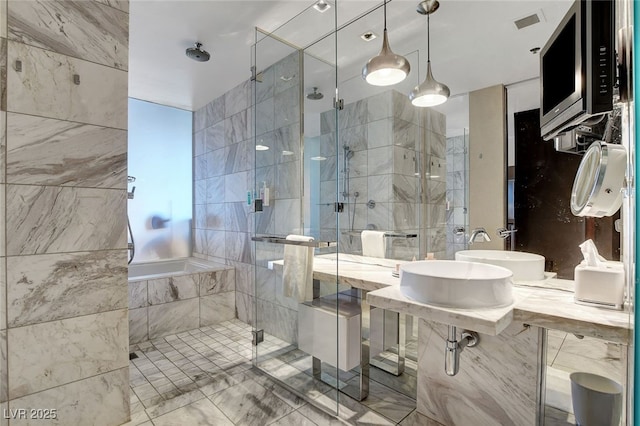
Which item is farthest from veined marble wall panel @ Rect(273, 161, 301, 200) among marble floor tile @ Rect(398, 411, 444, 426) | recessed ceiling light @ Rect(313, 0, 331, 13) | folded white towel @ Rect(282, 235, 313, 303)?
marble floor tile @ Rect(398, 411, 444, 426)

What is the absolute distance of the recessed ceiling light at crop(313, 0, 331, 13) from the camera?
6.45 ft

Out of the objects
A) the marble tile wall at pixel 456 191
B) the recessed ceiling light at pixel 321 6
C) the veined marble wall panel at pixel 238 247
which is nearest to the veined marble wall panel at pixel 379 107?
the marble tile wall at pixel 456 191

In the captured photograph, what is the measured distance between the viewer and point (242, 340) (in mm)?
2896

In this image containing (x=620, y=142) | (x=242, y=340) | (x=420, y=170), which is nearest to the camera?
(x=620, y=142)

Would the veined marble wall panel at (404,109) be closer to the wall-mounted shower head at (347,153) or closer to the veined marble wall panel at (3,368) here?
the wall-mounted shower head at (347,153)

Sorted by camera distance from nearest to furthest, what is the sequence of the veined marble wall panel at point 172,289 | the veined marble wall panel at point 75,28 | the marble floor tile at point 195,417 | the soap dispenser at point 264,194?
1. the veined marble wall panel at point 75,28
2. the marble floor tile at point 195,417
3. the soap dispenser at point 264,194
4. the veined marble wall panel at point 172,289

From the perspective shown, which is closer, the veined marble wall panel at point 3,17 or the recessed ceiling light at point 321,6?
the veined marble wall panel at point 3,17

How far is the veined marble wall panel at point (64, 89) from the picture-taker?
146 cm

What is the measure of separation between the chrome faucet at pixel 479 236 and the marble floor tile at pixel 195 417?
174cm

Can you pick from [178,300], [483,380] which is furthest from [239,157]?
[483,380]

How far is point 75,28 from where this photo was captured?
1603mm

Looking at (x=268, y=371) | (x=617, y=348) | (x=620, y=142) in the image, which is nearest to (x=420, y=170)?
(x=620, y=142)

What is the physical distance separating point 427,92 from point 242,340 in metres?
2.64

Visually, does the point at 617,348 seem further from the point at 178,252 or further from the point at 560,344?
the point at 178,252
